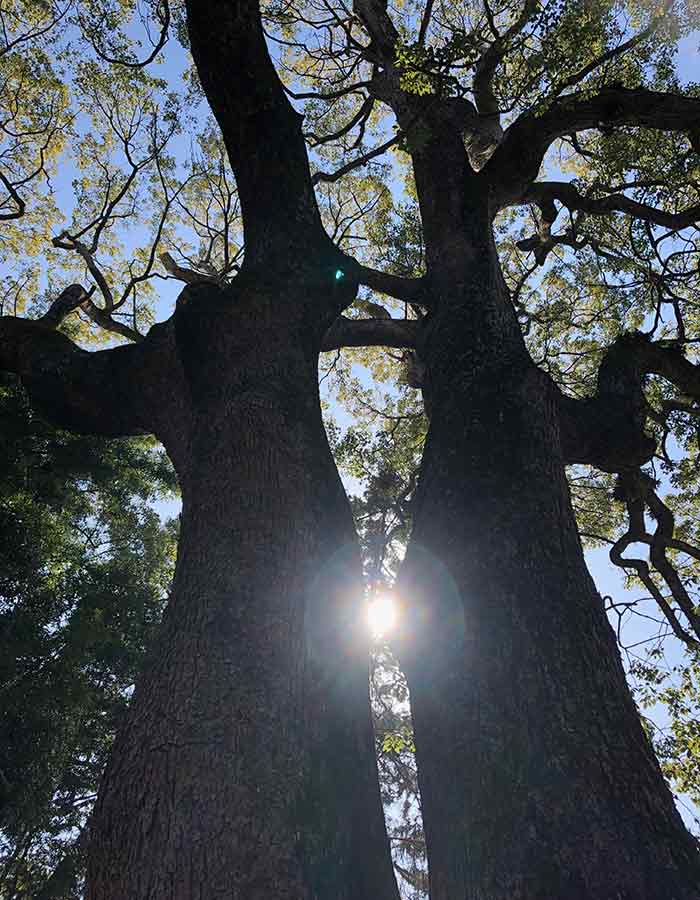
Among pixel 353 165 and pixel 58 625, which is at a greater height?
pixel 353 165

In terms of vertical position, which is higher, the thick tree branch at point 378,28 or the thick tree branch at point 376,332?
the thick tree branch at point 378,28

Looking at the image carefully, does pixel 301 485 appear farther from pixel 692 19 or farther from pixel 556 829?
pixel 692 19

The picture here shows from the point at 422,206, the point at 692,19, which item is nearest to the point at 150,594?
the point at 422,206

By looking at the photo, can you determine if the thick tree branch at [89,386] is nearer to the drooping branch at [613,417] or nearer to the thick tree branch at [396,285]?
the thick tree branch at [396,285]

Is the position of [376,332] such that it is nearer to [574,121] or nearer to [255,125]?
[255,125]

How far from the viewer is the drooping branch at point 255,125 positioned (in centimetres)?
379

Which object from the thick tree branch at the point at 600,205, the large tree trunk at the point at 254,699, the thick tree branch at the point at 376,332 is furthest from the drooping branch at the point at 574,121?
the large tree trunk at the point at 254,699

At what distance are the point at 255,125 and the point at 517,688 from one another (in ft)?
12.0

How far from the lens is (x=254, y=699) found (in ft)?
6.67

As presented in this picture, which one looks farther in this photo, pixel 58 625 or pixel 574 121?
pixel 58 625

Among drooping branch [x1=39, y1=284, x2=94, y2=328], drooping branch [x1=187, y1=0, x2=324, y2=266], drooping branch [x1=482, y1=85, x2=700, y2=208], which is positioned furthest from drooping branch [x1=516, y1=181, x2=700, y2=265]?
drooping branch [x1=39, y1=284, x2=94, y2=328]

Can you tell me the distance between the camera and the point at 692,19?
274 inches

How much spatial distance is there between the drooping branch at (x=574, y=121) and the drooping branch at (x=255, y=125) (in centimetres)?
228

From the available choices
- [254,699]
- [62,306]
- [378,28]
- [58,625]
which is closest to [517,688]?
[254,699]
